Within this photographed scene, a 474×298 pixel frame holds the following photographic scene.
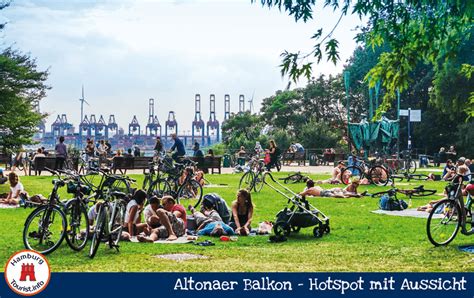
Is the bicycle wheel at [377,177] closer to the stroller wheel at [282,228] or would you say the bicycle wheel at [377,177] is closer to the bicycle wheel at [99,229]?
the stroller wheel at [282,228]

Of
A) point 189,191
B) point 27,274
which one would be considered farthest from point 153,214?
point 189,191

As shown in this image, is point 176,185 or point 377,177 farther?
point 377,177

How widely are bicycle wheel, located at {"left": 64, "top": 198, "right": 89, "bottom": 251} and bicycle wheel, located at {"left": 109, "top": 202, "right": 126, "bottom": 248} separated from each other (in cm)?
34

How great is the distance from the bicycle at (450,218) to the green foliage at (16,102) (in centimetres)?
1651

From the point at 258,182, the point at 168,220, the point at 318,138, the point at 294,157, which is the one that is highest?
the point at 318,138

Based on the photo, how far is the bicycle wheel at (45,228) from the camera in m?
10.2

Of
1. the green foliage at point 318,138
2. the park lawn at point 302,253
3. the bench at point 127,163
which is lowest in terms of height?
the park lawn at point 302,253

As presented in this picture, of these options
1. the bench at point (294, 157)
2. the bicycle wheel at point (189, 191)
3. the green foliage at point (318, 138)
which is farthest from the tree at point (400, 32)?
the green foliage at point (318, 138)

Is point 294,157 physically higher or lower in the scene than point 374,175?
higher

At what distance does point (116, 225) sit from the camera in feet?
35.3

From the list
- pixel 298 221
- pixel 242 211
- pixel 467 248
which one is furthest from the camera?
pixel 242 211

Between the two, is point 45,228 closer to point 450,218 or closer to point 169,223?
point 169,223

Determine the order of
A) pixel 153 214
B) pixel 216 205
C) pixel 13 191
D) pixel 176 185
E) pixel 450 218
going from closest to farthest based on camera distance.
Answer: pixel 450 218, pixel 153 214, pixel 216 205, pixel 13 191, pixel 176 185

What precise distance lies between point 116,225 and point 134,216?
1.14 m
